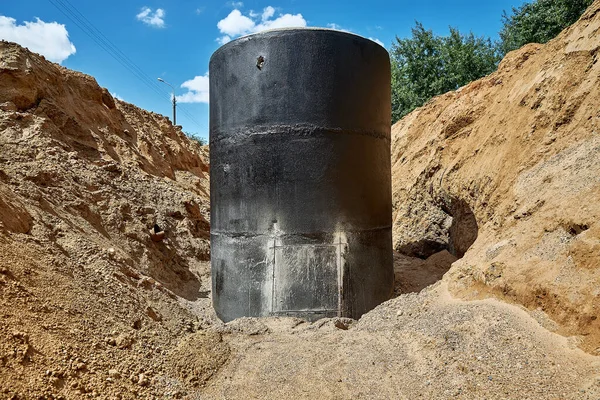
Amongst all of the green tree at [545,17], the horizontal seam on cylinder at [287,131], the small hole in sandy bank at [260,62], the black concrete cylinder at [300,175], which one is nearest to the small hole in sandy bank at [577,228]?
the black concrete cylinder at [300,175]

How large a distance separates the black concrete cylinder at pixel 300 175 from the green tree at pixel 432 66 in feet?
71.9

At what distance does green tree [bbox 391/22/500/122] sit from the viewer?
85.9 ft

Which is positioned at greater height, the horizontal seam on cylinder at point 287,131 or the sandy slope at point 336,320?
the horizontal seam on cylinder at point 287,131

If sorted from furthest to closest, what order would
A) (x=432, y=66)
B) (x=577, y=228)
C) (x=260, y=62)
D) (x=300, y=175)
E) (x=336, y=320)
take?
(x=432, y=66)
(x=260, y=62)
(x=300, y=175)
(x=336, y=320)
(x=577, y=228)

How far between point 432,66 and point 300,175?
2520cm

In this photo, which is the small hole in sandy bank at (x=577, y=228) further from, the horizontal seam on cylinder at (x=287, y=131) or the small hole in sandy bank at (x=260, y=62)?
the small hole in sandy bank at (x=260, y=62)

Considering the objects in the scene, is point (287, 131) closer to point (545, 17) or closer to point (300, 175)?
point (300, 175)

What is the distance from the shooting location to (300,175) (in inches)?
218

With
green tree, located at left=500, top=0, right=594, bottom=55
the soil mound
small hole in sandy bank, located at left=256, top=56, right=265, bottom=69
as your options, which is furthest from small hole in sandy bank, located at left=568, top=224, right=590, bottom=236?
green tree, located at left=500, top=0, right=594, bottom=55

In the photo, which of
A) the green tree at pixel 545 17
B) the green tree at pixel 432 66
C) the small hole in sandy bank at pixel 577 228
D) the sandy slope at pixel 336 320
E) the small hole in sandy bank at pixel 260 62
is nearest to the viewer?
the sandy slope at pixel 336 320

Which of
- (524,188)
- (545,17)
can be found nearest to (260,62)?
(524,188)

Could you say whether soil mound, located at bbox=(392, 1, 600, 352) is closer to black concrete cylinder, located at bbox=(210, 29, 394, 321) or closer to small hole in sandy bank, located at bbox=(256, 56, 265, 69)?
black concrete cylinder, located at bbox=(210, 29, 394, 321)

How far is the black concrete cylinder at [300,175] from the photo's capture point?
5.54 meters

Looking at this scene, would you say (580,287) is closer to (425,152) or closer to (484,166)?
(484,166)
